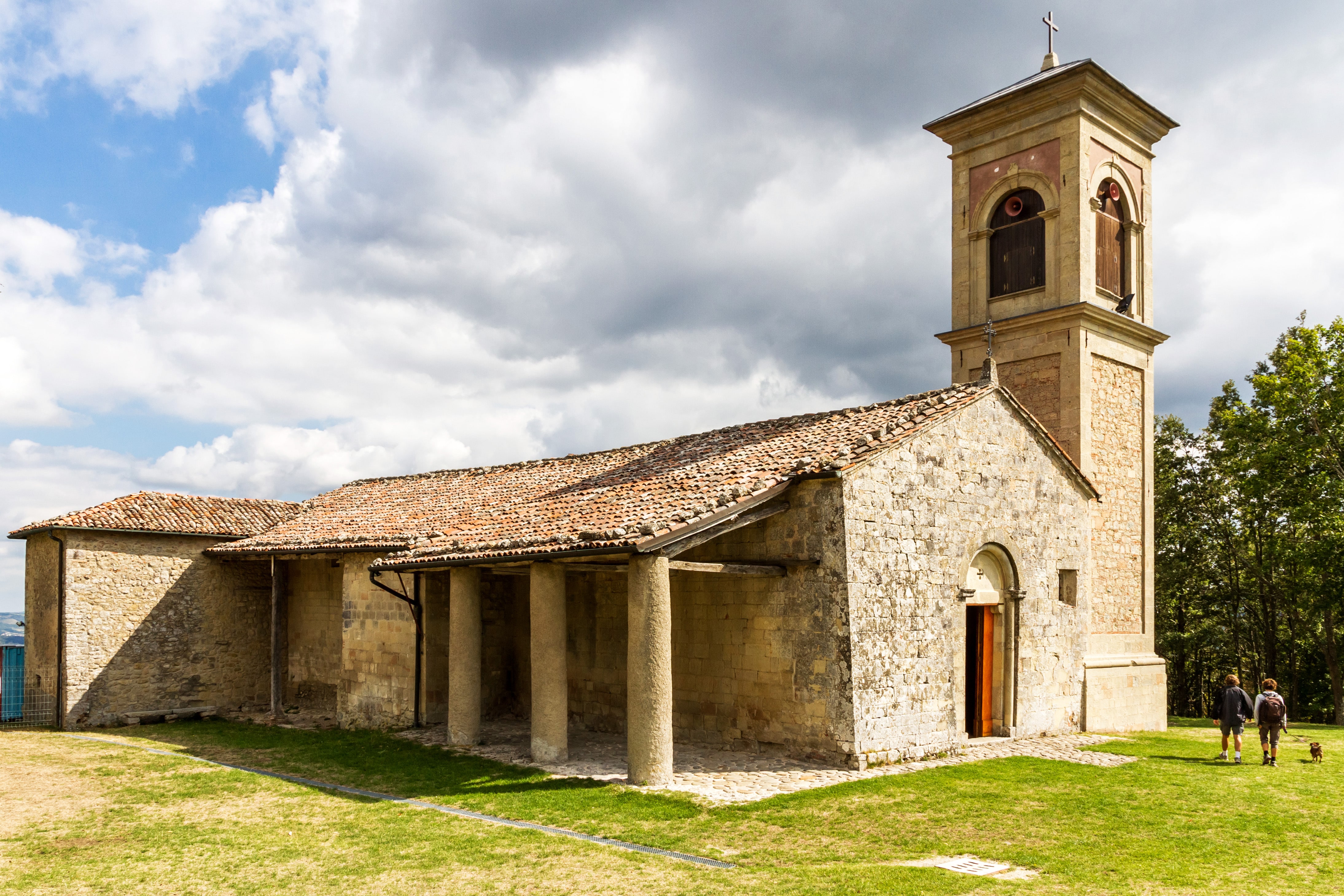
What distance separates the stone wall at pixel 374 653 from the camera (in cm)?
1694

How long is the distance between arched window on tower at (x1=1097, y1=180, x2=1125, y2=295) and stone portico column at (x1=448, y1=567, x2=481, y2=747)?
46.5ft

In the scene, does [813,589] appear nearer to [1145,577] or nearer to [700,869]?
[700,869]

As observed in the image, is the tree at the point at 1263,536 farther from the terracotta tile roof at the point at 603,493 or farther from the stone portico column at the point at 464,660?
the stone portico column at the point at 464,660

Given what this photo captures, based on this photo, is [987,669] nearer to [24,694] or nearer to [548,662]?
[548,662]

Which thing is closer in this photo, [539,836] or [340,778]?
[539,836]

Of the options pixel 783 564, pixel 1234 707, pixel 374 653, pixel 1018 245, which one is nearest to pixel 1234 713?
pixel 1234 707

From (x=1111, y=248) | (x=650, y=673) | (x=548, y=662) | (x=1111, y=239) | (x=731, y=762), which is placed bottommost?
(x=731, y=762)

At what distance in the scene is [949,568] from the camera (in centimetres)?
1416

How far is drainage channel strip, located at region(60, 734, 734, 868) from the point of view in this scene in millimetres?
8727

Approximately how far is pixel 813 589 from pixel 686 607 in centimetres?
237

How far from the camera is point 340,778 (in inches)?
506

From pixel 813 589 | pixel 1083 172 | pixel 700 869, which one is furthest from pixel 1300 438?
pixel 700 869

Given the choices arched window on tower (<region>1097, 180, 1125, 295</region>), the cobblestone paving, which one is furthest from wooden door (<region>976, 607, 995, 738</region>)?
arched window on tower (<region>1097, 180, 1125, 295</region>)

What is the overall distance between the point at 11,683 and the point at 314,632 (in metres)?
6.83
